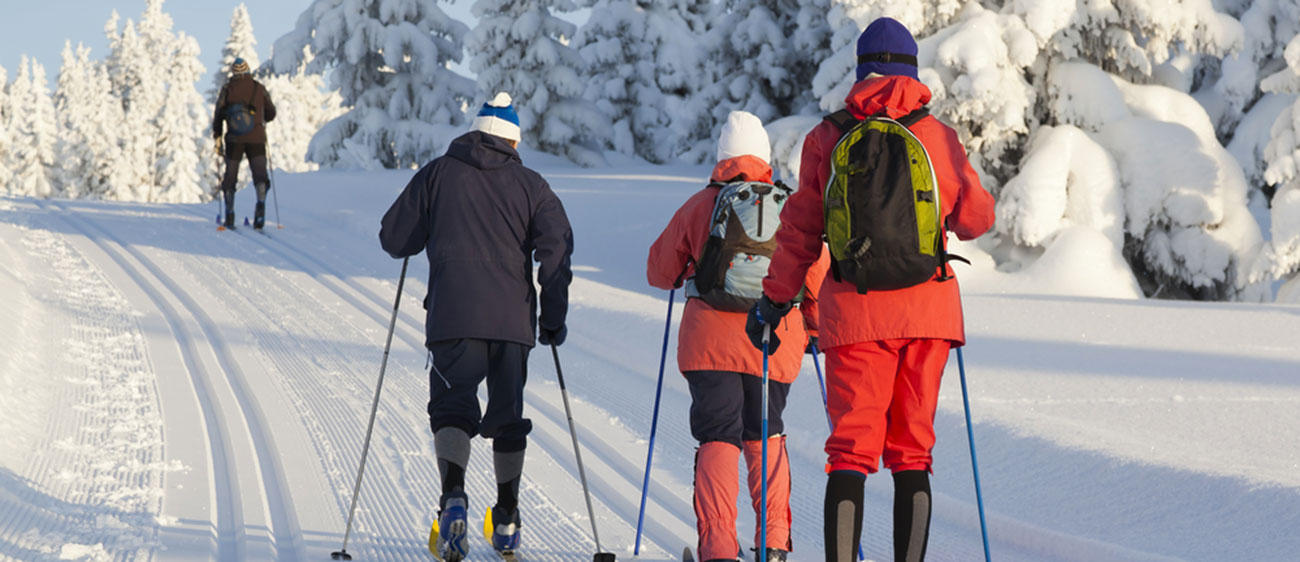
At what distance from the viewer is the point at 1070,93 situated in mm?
13461

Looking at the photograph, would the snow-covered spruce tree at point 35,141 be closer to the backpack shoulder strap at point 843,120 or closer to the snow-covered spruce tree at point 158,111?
the snow-covered spruce tree at point 158,111

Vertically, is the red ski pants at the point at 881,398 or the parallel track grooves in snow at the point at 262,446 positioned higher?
the red ski pants at the point at 881,398

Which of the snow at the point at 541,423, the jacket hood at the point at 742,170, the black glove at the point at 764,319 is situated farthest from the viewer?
the snow at the point at 541,423

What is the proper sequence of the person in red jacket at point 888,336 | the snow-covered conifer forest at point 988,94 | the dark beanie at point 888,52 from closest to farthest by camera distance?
1. the person in red jacket at point 888,336
2. the dark beanie at point 888,52
3. the snow-covered conifer forest at point 988,94

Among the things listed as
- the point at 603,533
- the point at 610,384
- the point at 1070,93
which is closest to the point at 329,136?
the point at 1070,93

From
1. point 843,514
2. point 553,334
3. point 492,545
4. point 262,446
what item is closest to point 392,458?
point 262,446

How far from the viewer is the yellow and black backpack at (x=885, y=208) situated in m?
3.22

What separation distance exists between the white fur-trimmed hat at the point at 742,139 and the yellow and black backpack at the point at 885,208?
1162 mm

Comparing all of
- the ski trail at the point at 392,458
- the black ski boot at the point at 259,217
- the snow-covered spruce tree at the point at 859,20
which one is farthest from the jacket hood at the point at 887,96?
the black ski boot at the point at 259,217

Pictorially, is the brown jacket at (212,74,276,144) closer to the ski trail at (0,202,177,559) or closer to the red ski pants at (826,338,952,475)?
the ski trail at (0,202,177,559)

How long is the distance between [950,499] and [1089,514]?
0.66 m

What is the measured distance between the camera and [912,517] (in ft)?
11.2

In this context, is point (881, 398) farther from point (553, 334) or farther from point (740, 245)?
point (553, 334)

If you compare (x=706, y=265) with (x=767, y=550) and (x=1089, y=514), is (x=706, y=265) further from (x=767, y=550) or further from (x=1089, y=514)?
(x=1089, y=514)
